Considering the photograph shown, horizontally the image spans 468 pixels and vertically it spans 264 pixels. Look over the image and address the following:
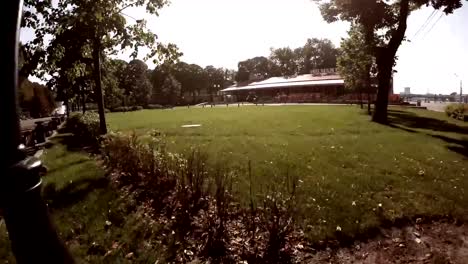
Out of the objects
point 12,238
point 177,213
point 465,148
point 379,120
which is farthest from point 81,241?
point 379,120

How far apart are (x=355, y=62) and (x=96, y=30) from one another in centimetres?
3412

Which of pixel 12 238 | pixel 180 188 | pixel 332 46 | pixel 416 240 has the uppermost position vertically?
pixel 332 46

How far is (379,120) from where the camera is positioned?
87.0 ft

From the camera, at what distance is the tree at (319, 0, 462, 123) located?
2586cm

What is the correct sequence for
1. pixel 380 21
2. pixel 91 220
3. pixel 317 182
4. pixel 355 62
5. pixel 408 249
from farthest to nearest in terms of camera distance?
pixel 355 62
pixel 380 21
pixel 317 182
pixel 91 220
pixel 408 249

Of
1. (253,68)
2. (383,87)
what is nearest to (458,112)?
(383,87)

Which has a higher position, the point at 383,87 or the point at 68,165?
the point at 383,87

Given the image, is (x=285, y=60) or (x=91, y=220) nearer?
(x=91, y=220)

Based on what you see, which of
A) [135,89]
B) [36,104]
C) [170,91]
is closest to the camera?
[36,104]

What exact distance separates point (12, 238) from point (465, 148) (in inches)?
715

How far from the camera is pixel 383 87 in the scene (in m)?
27.2

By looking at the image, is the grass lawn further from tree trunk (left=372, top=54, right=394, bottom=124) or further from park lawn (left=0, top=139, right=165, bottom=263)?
tree trunk (left=372, top=54, right=394, bottom=124)

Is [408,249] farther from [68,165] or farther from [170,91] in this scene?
[170,91]

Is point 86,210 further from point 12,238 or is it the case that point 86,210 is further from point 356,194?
point 12,238
